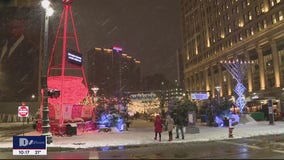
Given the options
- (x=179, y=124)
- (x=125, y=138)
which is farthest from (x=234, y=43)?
(x=125, y=138)

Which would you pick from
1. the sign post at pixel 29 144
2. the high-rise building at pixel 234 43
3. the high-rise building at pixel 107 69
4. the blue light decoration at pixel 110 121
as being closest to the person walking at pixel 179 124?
the blue light decoration at pixel 110 121

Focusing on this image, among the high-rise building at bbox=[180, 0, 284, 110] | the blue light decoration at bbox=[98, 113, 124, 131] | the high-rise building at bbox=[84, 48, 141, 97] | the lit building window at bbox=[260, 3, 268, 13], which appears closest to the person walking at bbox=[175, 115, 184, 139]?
the blue light decoration at bbox=[98, 113, 124, 131]

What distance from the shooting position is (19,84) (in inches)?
4186

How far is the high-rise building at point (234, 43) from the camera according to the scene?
70938 mm

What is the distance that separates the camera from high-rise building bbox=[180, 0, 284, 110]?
70938 mm

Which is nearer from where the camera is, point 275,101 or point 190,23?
point 275,101

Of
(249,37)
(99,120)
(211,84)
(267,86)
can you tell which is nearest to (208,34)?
(211,84)

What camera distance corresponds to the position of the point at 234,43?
9025 centimetres

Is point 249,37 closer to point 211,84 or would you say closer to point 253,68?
point 253,68

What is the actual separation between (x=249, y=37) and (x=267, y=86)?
44.2 feet

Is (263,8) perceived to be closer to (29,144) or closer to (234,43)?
(234,43)

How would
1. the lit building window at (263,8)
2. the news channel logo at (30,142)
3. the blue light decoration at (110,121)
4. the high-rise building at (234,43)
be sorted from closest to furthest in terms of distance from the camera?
1. the news channel logo at (30,142)
2. the blue light decoration at (110,121)
3. the high-rise building at (234,43)
4. the lit building window at (263,8)

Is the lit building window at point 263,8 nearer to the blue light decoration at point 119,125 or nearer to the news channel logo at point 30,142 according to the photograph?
the blue light decoration at point 119,125

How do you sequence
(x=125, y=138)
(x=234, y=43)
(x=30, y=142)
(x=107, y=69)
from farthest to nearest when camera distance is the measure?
(x=107, y=69), (x=234, y=43), (x=125, y=138), (x=30, y=142)
